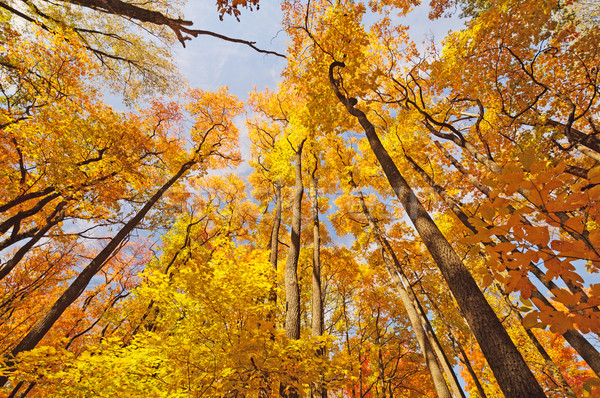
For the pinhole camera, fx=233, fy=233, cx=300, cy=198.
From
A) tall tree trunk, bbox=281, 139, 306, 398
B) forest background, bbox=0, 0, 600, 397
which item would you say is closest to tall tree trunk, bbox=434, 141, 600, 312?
forest background, bbox=0, 0, 600, 397

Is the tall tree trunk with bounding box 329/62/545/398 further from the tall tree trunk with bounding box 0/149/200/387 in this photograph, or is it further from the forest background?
the tall tree trunk with bounding box 0/149/200/387

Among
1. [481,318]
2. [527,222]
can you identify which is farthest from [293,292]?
[527,222]

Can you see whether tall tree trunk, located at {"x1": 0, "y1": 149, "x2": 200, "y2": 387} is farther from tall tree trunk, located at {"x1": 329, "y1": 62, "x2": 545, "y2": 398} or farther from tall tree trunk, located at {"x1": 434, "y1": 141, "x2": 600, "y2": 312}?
tall tree trunk, located at {"x1": 434, "y1": 141, "x2": 600, "y2": 312}

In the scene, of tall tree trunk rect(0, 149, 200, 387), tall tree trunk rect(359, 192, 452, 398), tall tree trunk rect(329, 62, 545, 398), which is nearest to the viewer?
tall tree trunk rect(329, 62, 545, 398)

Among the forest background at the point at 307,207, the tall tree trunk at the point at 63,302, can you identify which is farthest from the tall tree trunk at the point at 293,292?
the tall tree trunk at the point at 63,302

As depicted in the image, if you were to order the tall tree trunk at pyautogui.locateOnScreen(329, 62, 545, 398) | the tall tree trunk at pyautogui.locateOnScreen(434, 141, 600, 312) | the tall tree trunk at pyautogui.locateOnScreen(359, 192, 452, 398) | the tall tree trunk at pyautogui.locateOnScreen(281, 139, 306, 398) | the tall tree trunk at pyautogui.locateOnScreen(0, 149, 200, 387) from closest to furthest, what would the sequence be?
the tall tree trunk at pyautogui.locateOnScreen(329, 62, 545, 398), the tall tree trunk at pyautogui.locateOnScreen(434, 141, 600, 312), the tall tree trunk at pyautogui.locateOnScreen(281, 139, 306, 398), the tall tree trunk at pyautogui.locateOnScreen(0, 149, 200, 387), the tall tree trunk at pyautogui.locateOnScreen(359, 192, 452, 398)

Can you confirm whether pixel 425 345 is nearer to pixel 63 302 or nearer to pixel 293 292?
pixel 293 292

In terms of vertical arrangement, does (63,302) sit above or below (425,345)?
above

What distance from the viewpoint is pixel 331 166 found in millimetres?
11852

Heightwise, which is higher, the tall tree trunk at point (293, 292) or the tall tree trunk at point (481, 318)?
the tall tree trunk at point (293, 292)

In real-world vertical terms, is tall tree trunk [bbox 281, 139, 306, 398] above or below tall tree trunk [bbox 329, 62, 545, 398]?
above

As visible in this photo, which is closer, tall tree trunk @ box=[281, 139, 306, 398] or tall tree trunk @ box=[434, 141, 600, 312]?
tall tree trunk @ box=[434, 141, 600, 312]

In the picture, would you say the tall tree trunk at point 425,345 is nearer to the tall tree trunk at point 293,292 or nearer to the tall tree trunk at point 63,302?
the tall tree trunk at point 293,292

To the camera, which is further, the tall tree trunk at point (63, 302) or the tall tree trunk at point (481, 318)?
the tall tree trunk at point (63, 302)
